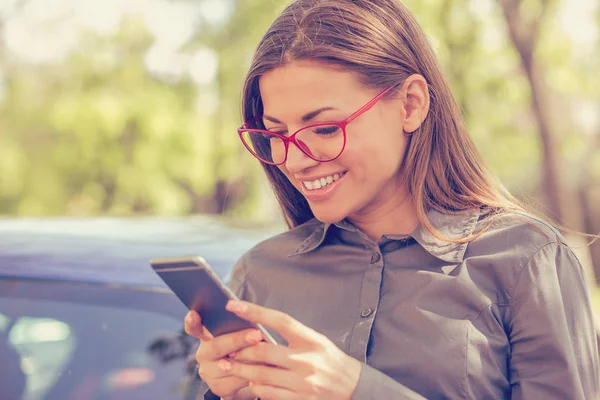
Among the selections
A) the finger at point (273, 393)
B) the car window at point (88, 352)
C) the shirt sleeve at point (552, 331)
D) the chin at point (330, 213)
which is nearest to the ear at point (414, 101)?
the chin at point (330, 213)

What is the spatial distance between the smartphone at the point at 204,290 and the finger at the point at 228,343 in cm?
1

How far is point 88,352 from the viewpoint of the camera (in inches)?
89.0

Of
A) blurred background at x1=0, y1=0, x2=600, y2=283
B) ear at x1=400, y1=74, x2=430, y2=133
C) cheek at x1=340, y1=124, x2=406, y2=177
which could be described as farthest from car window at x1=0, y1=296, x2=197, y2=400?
blurred background at x1=0, y1=0, x2=600, y2=283

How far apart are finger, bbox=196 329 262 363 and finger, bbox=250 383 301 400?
91 mm

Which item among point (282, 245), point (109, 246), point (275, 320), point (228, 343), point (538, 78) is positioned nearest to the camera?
point (275, 320)

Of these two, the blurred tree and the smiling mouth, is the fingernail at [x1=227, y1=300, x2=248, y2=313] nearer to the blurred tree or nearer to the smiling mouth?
the smiling mouth

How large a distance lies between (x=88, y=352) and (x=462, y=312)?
107 cm

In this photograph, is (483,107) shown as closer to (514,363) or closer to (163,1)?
(163,1)

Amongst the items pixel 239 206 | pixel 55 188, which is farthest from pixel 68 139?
pixel 239 206

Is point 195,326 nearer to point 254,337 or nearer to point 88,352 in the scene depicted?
point 254,337

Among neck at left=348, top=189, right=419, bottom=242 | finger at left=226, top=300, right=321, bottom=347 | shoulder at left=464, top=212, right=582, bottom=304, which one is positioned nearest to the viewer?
finger at left=226, top=300, right=321, bottom=347

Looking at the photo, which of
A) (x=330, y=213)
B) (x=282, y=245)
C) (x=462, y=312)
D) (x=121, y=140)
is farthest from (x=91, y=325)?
(x=121, y=140)

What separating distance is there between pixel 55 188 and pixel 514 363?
15.5m

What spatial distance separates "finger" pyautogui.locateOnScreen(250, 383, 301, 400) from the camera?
154 cm
